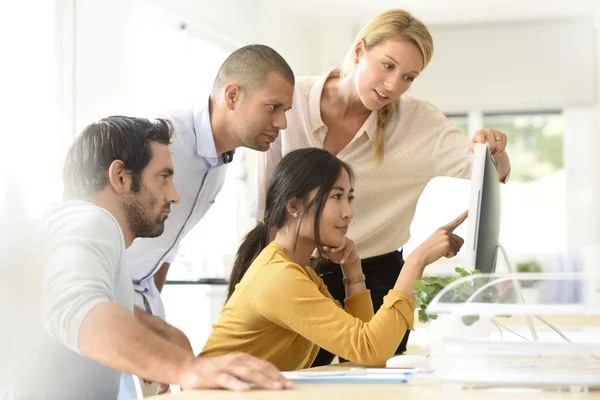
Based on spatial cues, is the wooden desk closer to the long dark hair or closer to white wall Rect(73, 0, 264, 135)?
the long dark hair

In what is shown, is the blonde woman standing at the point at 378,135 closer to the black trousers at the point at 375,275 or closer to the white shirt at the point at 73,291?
the black trousers at the point at 375,275

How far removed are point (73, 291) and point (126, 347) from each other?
12cm

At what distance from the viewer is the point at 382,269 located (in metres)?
2.47

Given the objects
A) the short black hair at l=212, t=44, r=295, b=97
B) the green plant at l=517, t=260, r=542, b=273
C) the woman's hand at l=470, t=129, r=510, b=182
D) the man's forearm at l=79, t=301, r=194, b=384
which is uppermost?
the short black hair at l=212, t=44, r=295, b=97

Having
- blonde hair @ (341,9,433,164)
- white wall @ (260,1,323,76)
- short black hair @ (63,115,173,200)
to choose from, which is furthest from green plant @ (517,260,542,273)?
short black hair @ (63,115,173,200)

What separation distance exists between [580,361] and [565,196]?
6136 millimetres

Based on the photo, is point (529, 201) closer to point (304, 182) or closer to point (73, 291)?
point (304, 182)

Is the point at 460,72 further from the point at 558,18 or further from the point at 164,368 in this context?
the point at 164,368

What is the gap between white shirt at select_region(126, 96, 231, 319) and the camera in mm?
2396

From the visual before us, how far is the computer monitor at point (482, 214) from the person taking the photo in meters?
1.58

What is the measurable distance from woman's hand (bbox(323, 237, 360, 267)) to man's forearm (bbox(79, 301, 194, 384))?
31.7 inches

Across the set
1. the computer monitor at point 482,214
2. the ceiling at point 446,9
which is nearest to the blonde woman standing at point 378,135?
the computer monitor at point 482,214

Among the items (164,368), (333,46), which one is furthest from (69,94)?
(333,46)

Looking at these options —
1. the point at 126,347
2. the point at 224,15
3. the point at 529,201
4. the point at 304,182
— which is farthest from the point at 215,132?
the point at 529,201
